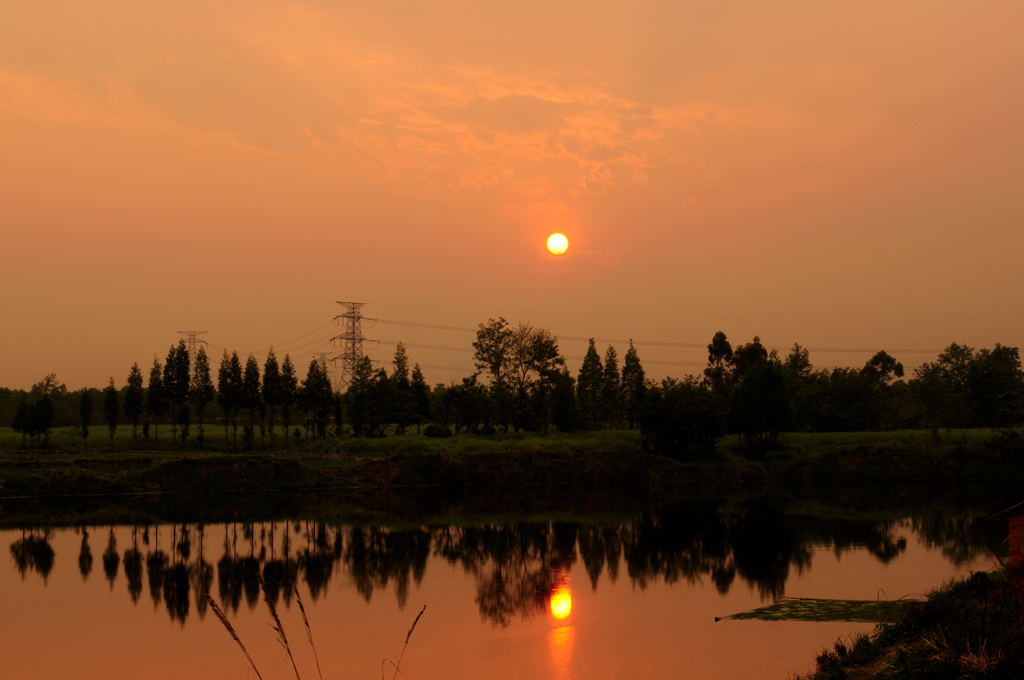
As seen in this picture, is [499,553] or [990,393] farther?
[990,393]

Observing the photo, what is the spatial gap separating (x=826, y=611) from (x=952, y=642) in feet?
35.8

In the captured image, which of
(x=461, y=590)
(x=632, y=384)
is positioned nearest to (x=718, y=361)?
(x=632, y=384)

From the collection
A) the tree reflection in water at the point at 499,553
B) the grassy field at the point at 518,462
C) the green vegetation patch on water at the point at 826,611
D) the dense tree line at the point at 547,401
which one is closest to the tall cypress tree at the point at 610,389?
the dense tree line at the point at 547,401

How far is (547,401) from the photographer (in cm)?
9250

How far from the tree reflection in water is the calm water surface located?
0.15m

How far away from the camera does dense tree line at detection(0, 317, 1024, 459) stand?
80062 millimetres

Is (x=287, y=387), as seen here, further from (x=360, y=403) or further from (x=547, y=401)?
(x=547, y=401)

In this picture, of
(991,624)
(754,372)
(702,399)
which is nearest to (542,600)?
(991,624)

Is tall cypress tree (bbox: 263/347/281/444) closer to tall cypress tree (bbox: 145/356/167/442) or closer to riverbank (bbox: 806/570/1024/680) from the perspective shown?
tall cypress tree (bbox: 145/356/167/442)

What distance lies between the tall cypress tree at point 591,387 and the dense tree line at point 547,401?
0.45ft

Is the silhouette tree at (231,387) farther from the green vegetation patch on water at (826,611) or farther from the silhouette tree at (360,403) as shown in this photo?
the green vegetation patch on water at (826,611)

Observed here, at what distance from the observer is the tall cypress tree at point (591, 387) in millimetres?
102000

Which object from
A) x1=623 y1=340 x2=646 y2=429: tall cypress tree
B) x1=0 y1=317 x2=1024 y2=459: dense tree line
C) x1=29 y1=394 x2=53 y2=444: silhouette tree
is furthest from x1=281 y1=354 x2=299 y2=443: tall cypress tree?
x1=623 y1=340 x2=646 y2=429: tall cypress tree

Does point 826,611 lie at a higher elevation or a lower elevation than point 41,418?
lower
